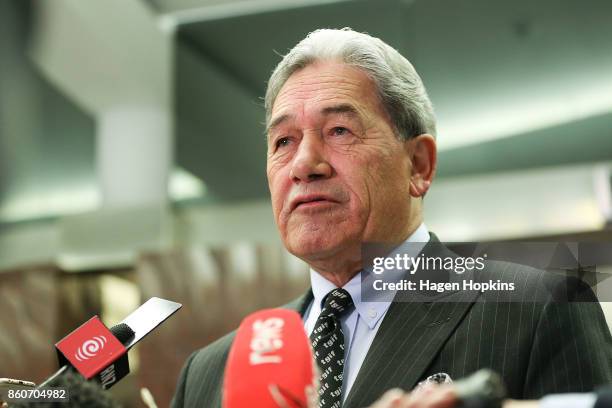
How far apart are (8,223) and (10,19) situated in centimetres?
140

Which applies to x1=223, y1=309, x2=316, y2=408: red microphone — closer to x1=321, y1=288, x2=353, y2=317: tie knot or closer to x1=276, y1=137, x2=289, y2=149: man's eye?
x1=321, y1=288, x2=353, y2=317: tie knot

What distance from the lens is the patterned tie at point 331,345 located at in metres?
1.33

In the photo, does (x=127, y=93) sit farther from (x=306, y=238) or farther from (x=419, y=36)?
(x=306, y=238)

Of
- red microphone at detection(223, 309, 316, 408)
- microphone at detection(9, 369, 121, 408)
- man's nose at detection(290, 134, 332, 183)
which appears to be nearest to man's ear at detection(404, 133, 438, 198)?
man's nose at detection(290, 134, 332, 183)

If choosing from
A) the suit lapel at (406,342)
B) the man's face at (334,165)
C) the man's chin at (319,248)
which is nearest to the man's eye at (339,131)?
the man's face at (334,165)

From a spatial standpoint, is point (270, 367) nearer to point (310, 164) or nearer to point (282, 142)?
point (310, 164)

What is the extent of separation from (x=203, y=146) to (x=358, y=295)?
397 centimetres

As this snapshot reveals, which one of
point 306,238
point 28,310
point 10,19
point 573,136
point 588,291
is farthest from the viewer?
point 10,19

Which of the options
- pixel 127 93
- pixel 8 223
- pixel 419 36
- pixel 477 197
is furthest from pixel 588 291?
pixel 8 223

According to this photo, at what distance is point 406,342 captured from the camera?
1.34 meters

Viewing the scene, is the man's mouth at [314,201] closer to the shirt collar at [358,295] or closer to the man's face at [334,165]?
the man's face at [334,165]

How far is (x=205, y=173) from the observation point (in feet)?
17.3

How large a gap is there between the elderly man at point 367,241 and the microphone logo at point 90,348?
379 millimetres

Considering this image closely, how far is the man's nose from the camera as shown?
1.53 m
